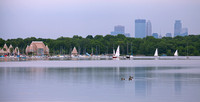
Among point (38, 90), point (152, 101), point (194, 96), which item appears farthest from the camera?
point (38, 90)

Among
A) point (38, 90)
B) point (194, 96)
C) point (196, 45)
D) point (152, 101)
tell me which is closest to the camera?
point (152, 101)

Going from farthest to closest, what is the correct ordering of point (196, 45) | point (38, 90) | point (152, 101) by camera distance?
point (196, 45), point (38, 90), point (152, 101)

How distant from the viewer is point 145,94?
2423cm

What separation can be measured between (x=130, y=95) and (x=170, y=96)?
273 centimetres

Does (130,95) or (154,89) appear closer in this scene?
(130,95)

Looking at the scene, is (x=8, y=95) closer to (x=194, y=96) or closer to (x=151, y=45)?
(x=194, y=96)

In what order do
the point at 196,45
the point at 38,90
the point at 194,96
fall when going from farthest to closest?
the point at 196,45 → the point at 38,90 → the point at 194,96

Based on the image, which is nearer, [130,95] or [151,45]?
[130,95]

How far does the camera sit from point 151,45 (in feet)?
649

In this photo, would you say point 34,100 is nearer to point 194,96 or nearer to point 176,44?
point 194,96

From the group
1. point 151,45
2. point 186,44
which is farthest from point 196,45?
point 151,45

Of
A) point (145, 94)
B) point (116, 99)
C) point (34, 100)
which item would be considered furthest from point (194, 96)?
point (34, 100)

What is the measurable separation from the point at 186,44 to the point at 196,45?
532 cm

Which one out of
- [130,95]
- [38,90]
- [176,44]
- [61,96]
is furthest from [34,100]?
[176,44]
